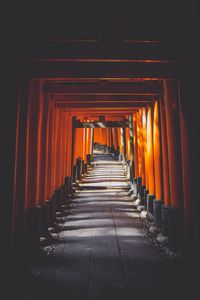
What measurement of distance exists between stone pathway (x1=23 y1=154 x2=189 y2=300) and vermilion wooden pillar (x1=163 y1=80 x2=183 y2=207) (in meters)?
1.21

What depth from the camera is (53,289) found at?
4.15m

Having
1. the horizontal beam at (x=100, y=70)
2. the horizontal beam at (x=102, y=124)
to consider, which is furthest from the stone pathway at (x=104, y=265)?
the horizontal beam at (x=102, y=124)

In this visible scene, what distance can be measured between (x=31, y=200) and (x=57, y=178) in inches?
151

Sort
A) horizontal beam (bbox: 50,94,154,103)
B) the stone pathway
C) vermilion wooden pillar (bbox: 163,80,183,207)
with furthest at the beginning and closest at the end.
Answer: horizontal beam (bbox: 50,94,154,103) → vermilion wooden pillar (bbox: 163,80,183,207) → the stone pathway

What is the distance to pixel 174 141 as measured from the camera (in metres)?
5.60

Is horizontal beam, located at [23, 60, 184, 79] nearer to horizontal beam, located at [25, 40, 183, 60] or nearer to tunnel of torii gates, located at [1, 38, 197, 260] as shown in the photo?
tunnel of torii gates, located at [1, 38, 197, 260]

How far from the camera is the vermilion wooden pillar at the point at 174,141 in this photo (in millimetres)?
5488

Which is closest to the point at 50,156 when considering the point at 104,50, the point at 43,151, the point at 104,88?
the point at 43,151

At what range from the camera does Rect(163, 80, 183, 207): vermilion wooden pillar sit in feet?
18.0

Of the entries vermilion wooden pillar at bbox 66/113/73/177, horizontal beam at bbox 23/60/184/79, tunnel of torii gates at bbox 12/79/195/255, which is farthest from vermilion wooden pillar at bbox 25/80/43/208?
vermilion wooden pillar at bbox 66/113/73/177

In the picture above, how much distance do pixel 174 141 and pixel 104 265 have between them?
2540 mm

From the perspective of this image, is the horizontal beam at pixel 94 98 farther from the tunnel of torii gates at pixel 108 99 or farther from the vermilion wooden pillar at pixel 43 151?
the vermilion wooden pillar at pixel 43 151

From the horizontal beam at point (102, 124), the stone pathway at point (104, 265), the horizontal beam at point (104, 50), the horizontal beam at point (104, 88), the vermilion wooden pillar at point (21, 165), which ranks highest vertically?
the horizontal beam at point (102, 124)

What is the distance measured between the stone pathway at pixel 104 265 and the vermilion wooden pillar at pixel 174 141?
121 cm
